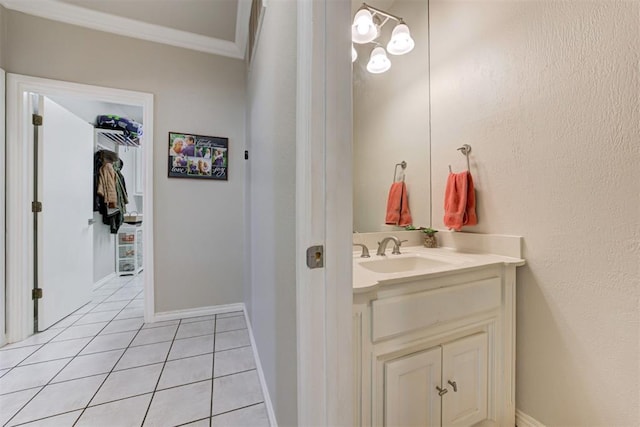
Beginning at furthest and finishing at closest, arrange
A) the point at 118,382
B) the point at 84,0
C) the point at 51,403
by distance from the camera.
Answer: the point at 84,0 < the point at 118,382 < the point at 51,403

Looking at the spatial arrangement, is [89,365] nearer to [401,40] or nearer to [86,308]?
[86,308]

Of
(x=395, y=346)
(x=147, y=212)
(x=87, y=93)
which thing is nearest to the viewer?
(x=395, y=346)

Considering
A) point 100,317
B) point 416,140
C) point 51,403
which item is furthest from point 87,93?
point 416,140

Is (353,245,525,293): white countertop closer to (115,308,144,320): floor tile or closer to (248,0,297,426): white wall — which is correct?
(248,0,297,426): white wall

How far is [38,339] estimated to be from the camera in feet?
6.47

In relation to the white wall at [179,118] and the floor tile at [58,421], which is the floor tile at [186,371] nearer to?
the floor tile at [58,421]

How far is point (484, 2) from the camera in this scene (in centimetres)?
143

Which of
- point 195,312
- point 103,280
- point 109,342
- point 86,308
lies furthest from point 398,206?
point 103,280

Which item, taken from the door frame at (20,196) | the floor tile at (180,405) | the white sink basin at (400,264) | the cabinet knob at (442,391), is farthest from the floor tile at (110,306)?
the cabinet knob at (442,391)

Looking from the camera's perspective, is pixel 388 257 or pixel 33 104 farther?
pixel 33 104

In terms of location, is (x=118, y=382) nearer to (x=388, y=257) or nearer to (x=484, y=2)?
(x=388, y=257)

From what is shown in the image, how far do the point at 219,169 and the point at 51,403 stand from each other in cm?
189

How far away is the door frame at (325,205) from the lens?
0.69 meters

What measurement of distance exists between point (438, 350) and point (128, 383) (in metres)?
1.72
